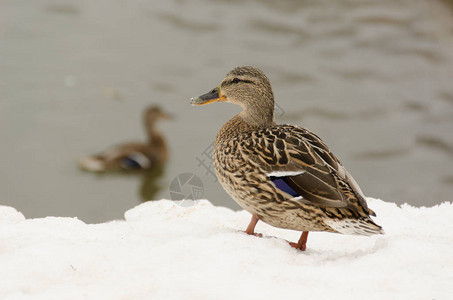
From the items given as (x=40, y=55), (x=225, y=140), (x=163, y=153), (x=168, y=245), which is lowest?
(x=163, y=153)

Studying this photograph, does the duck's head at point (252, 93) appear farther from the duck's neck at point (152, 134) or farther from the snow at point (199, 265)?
the duck's neck at point (152, 134)

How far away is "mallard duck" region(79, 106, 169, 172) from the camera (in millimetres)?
11062

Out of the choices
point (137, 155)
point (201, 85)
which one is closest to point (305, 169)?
point (137, 155)

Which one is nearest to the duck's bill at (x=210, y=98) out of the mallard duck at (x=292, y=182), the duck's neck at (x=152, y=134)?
the mallard duck at (x=292, y=182)

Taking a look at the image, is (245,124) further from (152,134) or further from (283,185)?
(152,134)

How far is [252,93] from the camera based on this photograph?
15.0 feet

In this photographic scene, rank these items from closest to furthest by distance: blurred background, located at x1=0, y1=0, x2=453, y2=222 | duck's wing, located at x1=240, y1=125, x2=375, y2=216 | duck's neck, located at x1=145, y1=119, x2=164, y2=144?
duck's wing, located at x1=240, y1=125, x2=375, y2=216, blurred background, located at x1=0, y1=0, x2=453, y2=222, duck's neck, located at x1=145, y1=119, x2=164, y2=144

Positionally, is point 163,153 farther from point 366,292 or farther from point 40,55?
point 366,292

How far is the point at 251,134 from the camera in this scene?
167 inches

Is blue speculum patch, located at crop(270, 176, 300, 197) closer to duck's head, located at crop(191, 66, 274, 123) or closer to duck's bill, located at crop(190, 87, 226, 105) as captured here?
duck's head, located at crop(191, 66, 274, 123)

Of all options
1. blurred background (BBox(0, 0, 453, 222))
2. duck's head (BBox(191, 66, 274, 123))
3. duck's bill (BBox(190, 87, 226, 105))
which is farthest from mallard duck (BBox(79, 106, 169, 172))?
duck's head (BBox(191, 66, 274, 123))

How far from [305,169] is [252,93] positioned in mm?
966

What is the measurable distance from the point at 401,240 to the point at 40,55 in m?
10.8

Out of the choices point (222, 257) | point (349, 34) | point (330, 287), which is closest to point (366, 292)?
point (330, 287)
